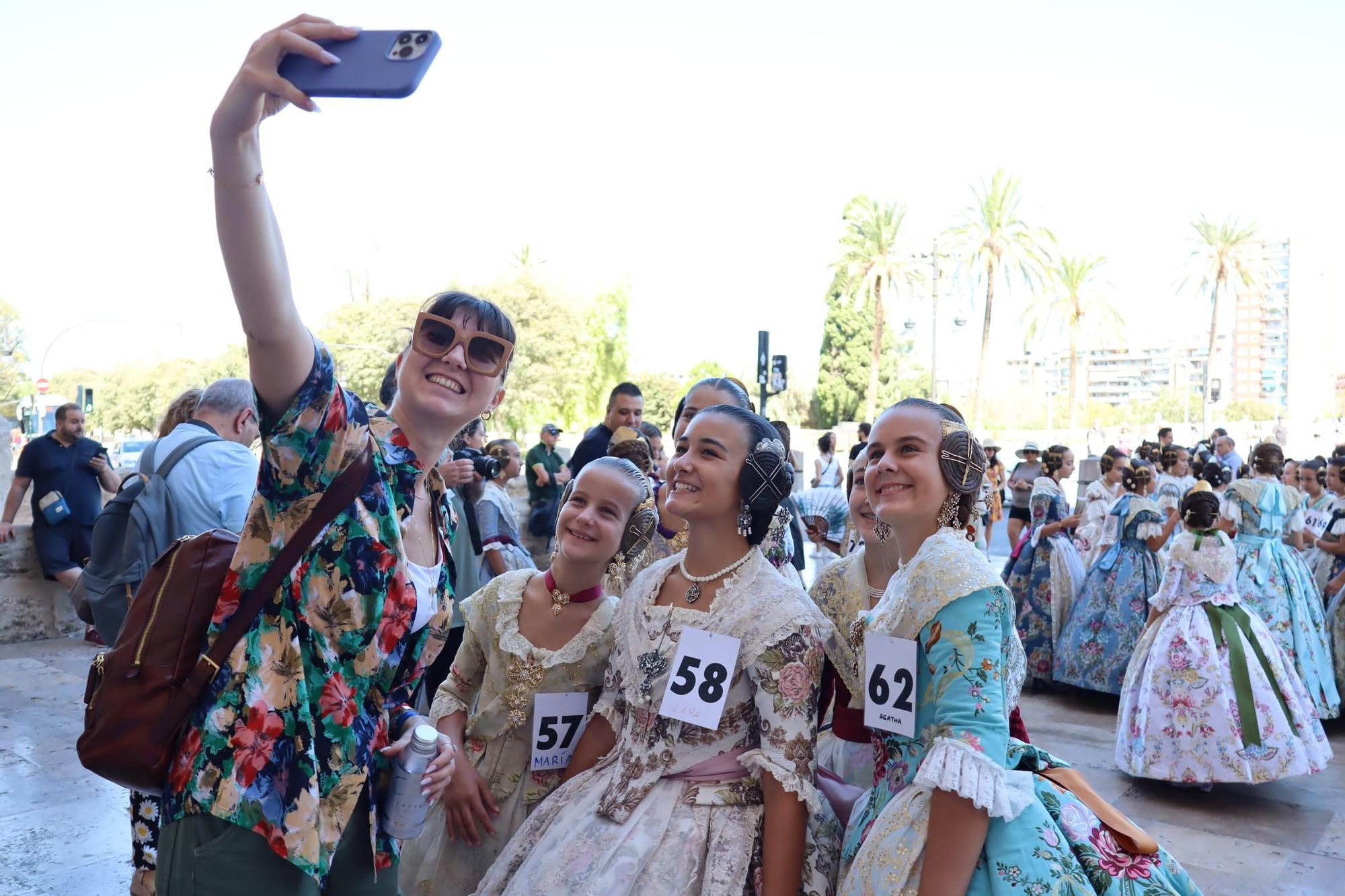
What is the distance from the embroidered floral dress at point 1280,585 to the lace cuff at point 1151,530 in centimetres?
44

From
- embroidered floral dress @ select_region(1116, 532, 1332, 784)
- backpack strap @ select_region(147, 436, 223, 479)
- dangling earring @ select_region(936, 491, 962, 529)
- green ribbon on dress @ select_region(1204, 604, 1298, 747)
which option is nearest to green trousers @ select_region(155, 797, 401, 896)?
dangling earring @ select_region(936, 491, 962, 529)

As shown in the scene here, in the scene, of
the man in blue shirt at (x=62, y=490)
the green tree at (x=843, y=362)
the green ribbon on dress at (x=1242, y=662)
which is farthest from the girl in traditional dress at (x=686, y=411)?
the green tree at (x=843, y=362)

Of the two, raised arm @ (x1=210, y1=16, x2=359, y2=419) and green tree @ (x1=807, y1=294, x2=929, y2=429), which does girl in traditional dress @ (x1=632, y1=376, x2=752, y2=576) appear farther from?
green tree @ (x1=807, y1=294, x2=929, y2=429)

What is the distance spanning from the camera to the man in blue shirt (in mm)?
8172

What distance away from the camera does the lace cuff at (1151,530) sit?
7.45 m

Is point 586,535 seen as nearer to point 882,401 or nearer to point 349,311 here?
point 349,311

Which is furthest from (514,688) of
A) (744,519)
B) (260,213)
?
(260,213)

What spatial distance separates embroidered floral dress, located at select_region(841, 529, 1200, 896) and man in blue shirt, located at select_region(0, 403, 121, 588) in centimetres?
780

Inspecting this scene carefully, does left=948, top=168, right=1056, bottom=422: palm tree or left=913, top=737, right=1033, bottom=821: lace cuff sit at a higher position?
left=948, top=168, right=1056, bottom=422: palm tree

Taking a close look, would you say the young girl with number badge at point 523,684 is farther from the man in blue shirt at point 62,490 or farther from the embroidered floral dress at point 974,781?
the man in blue shirt at point 62,490

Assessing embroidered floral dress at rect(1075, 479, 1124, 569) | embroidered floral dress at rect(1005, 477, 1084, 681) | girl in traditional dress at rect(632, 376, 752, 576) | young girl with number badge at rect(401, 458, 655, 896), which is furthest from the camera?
embroidered floral dress at rect(1075, 479, 1124, 569)

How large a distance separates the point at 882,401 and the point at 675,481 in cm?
4288

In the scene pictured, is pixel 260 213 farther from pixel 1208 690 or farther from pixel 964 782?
pixel 1208 690

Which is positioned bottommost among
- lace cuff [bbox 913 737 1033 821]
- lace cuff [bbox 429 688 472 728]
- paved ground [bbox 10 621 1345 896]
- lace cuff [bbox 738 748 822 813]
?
paved ground [bbox 10 621 1345 896]
